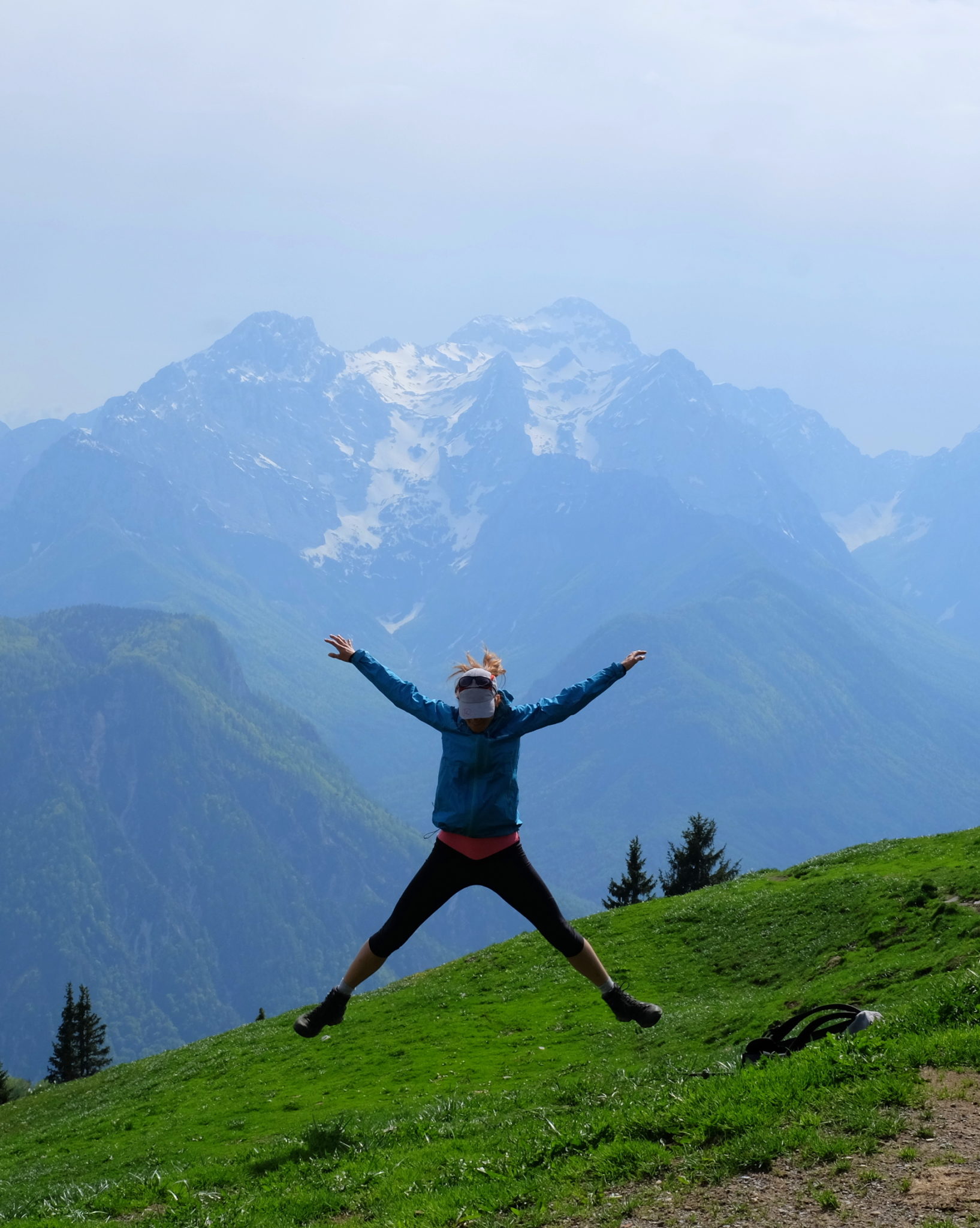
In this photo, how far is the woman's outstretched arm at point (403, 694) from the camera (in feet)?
41.8

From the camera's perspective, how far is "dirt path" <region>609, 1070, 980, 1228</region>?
28.1 ft

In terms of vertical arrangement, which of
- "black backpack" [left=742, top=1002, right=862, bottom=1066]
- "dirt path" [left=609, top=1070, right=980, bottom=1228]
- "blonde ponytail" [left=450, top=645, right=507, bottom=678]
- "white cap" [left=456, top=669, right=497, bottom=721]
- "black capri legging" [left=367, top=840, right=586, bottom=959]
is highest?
"blonde ponytail" [left=450, top=645, right=507, bottom=678]

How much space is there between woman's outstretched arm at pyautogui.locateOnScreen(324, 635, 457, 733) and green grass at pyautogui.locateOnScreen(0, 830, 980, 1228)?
14.9 ft

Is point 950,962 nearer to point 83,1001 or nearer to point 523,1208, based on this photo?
point 523,1208

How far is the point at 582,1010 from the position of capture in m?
27.4

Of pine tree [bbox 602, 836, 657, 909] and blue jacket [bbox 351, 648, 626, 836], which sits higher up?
pine tree [bbox 602, 836, 657, 909]

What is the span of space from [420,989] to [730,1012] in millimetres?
15012

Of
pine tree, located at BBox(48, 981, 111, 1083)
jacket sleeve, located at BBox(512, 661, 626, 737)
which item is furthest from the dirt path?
pine tree, located at BBox(48, 981, 111, 1083)

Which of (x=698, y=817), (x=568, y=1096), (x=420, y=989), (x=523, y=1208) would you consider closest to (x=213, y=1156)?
(x=568, y=1096)

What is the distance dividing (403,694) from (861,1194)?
270 inches

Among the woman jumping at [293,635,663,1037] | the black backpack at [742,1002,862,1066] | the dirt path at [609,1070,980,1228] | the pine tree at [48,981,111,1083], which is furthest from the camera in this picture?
the pine tree at [48,981,111,1083]

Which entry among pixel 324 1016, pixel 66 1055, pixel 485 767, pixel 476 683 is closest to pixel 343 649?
pixel 476 683

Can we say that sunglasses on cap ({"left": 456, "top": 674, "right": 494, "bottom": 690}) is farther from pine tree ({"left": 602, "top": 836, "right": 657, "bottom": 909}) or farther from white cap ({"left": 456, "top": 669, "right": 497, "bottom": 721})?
pine tree ({"left": 602, "top": 836, "right": 657, "bottom": 909})

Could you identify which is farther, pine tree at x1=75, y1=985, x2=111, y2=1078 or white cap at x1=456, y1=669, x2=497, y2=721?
pine tree at x1=75, y1=985, x2=111, y2=1078
